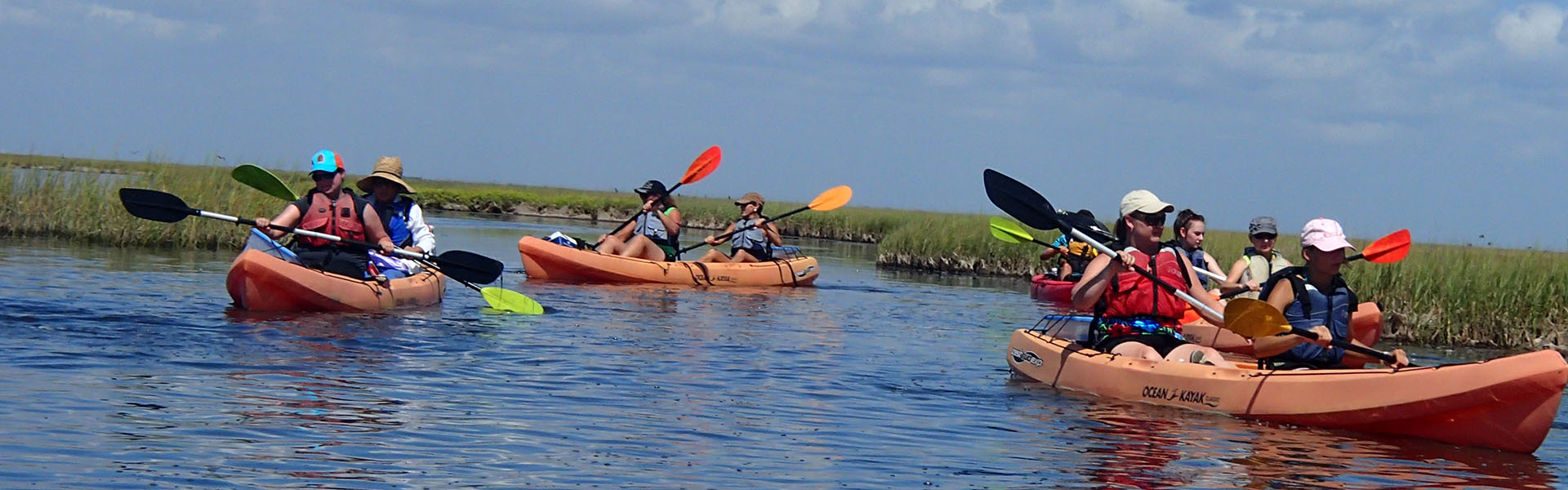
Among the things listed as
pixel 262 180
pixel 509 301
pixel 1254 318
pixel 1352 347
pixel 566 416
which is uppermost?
pixel 262 180

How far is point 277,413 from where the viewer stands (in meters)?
7.06

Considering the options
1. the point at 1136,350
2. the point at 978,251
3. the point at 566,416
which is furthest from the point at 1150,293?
the point at 978,251

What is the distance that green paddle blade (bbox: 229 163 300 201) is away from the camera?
12234 mm

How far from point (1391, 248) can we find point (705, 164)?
1051 cm

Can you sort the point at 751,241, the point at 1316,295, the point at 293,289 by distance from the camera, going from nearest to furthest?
the point at 1316,295 → the point at 293,289 → the point at 751,241

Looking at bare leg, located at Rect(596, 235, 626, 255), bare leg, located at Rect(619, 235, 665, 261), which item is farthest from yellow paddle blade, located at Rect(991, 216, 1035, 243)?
bare leg, located at Rect(596, 235, 626, 255)

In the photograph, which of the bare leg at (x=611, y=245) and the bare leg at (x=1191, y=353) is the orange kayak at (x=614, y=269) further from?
the bare leg at (x=1191, y=353)

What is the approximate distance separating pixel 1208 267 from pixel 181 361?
841 cm

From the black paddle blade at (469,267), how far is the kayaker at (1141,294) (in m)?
5.41

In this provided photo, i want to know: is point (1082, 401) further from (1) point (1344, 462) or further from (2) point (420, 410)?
(2) point (420, 410)

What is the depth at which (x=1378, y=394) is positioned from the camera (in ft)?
25.5

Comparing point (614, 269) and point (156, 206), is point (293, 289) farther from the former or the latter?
point (614, 269)

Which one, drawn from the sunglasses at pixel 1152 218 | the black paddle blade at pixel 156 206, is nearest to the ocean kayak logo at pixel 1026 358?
the sunglasses at pixel 1152 218

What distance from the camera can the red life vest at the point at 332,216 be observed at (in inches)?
464
